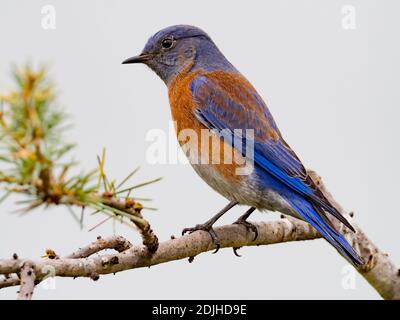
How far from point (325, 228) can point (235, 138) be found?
3.28 feet

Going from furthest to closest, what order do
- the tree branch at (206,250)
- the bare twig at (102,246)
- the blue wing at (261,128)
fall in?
the blue wing at (261,128)
the bare twig at (102,246)
the tree branch at (206,250)

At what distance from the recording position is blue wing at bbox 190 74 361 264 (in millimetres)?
4480

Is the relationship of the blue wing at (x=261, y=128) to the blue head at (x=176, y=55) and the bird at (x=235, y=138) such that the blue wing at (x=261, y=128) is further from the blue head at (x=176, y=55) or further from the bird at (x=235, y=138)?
the blue head at (x=176, y=55)

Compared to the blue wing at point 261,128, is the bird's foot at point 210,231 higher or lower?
lower

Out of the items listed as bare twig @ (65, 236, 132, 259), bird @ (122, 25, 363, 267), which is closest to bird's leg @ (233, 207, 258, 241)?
bird @ (122, 25, 363, 267)

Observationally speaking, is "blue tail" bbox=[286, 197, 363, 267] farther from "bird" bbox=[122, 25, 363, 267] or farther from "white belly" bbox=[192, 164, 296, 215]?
"white belly" bbox=[192, 164, 296, 215]

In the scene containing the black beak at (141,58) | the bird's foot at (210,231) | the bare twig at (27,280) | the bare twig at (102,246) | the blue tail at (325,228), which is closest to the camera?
the bare twig at (27,280)

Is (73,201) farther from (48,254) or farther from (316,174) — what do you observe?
(316,174)

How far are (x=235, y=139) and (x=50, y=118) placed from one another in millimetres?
3217

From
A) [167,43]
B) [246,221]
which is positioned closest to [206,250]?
[246,221]

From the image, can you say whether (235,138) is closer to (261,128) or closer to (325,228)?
(261,128)

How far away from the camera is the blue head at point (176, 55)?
18.6ft

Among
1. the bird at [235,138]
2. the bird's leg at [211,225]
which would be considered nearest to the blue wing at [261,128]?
the bird at [235,138]
